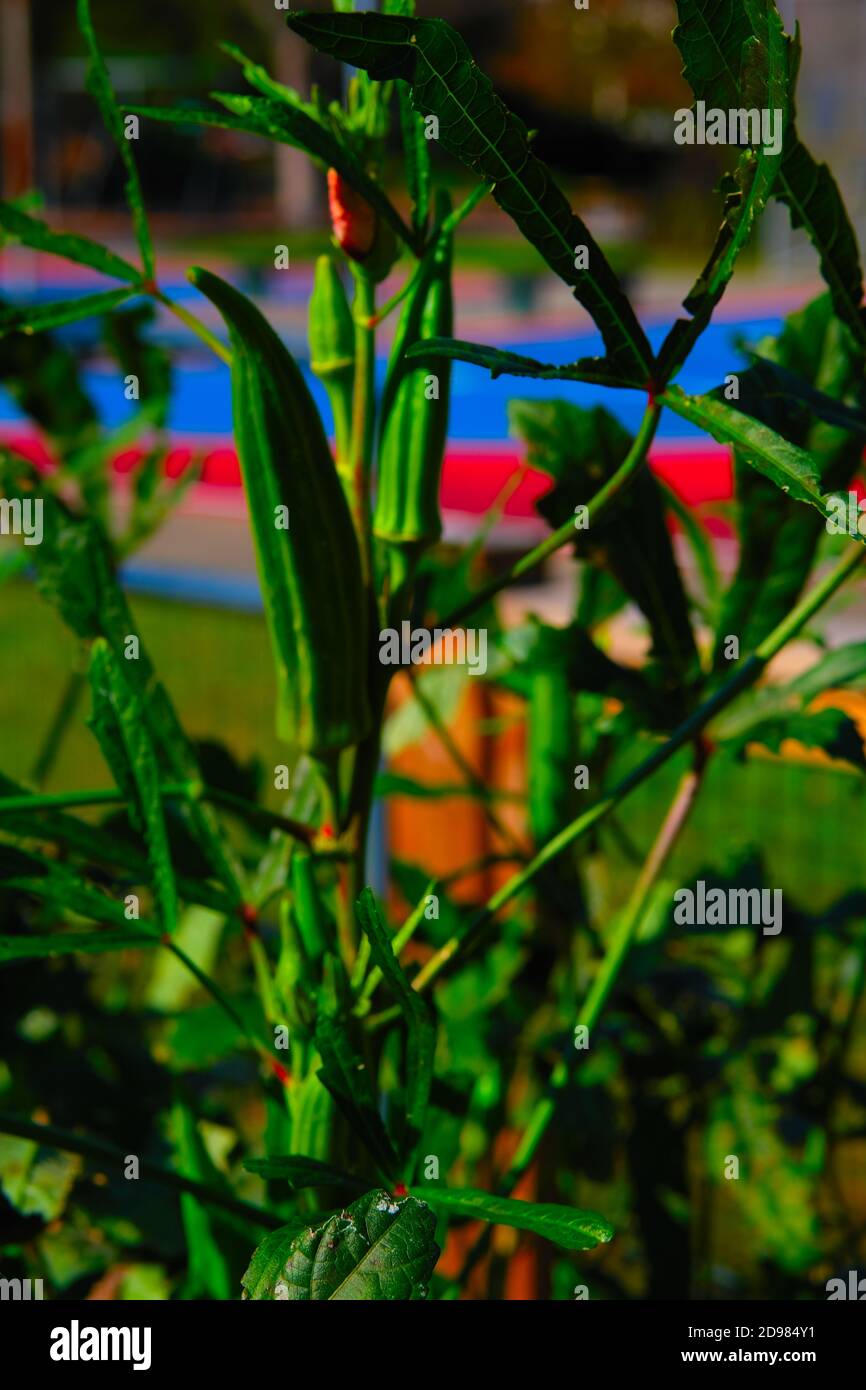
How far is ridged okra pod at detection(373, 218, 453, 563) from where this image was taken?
2.30 feet

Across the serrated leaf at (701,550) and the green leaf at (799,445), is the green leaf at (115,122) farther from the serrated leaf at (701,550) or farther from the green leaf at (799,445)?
the serrated leaf at (701,550)

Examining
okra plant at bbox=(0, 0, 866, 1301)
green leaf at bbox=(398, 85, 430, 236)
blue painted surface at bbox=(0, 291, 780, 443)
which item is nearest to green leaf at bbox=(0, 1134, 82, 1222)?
okra plant at bbox=(0, 0, 866, 1301)

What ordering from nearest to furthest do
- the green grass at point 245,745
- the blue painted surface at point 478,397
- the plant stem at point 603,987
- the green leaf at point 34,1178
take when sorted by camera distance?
the plant stem at point 603,987 < the green leaf at point 34,1178 < the green grass at point 245,745 < the blue painted surface at point 478,397

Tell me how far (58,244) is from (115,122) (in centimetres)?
7

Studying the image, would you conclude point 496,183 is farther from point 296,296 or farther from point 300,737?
point 296,296

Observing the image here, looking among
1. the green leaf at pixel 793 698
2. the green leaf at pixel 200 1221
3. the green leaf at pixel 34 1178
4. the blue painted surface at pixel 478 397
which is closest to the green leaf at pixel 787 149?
the green leaf at pixel 793 698

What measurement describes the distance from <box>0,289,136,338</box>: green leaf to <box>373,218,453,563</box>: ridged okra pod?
0.12 m

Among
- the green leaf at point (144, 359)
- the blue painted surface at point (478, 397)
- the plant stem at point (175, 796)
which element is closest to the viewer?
the plant stem at point (175, 796)

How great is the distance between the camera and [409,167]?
0.70 m

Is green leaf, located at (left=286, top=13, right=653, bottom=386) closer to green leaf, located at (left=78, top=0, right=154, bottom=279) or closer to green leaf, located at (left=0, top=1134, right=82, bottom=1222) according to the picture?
green leaf, located at (left=78, top=0, right=154, bottom=279)

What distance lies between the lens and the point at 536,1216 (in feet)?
1.90

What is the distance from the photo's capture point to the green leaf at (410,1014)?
1.90 feet

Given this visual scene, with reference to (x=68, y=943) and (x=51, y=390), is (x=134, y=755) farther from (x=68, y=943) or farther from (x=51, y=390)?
(x=51, y=390)

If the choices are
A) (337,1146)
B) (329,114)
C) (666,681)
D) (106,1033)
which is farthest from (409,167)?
(106,1033)
